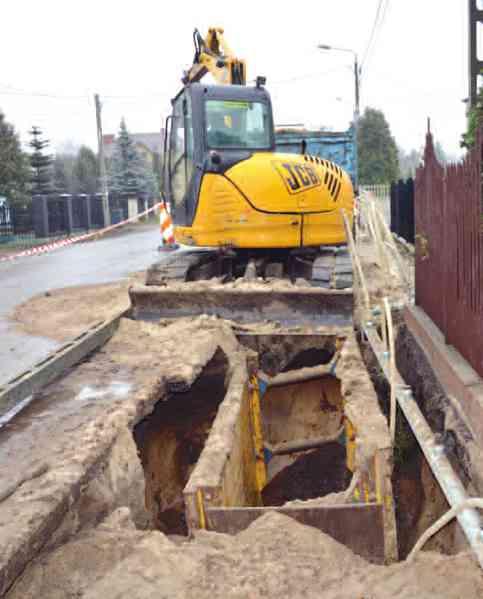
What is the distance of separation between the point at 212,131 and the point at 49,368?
166 inches

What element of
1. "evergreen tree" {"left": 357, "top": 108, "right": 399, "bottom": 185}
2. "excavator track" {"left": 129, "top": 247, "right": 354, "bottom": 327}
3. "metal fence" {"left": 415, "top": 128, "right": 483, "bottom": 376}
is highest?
"evergreen tree" {"left": 357, "top": 108, "right": 399, "bottom": 185}

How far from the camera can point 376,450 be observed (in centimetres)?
363

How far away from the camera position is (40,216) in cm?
2652

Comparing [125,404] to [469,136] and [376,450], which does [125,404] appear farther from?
[469,136]

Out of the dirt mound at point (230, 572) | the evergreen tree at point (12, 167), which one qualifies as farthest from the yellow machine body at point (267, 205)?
the evergreen tree at point (12, 167)

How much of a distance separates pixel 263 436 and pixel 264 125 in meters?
4.13

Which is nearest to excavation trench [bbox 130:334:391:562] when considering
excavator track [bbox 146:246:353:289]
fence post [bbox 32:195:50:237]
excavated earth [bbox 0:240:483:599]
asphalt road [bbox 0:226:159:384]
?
excavated earth [bbox 0:240:483:599]

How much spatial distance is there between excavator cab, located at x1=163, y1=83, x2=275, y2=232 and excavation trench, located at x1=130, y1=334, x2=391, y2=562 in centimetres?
257

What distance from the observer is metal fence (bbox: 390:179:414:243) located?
14.8 meters

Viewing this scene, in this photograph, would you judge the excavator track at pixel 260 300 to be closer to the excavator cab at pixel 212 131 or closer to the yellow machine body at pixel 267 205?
the yellow machine body at pixel 267 205

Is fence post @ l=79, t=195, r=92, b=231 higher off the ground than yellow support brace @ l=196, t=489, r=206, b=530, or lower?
higher

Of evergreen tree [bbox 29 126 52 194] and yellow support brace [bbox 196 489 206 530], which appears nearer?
yellow support brace [bbox 196 489 206 530]

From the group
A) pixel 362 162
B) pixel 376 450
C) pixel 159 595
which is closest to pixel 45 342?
pixel 376 450

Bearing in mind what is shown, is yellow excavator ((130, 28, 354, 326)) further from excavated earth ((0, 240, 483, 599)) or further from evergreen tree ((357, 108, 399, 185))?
evergreen tree ((357, 108, 399, 185))
